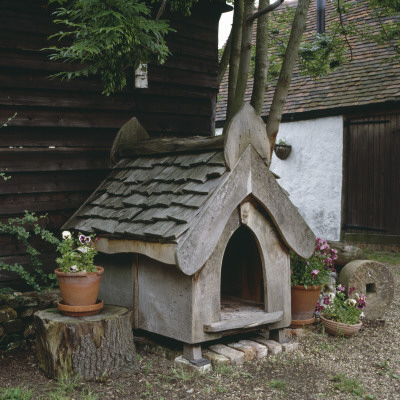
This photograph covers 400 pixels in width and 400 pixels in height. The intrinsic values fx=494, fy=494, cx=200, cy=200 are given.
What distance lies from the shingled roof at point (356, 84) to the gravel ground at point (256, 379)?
6847 mm

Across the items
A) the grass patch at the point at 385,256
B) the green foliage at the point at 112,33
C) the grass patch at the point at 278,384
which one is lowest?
the grass patch at the point at 278,384

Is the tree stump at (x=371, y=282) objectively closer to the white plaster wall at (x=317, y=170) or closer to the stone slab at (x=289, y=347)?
the stone slab at (x=289, y=347)

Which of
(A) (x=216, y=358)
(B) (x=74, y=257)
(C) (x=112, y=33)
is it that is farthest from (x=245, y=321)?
(C) (x=112, y=33)

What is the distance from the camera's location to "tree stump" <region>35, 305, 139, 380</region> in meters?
3.75

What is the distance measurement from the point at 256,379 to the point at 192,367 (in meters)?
0.51

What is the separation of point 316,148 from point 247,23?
598 centimetres

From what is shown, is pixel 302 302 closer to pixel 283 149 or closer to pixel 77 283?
pixel 77 283

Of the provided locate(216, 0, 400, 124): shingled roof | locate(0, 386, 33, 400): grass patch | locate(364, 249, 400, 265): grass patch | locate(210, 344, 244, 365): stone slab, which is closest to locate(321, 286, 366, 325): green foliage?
locate(210, 344, 244, 365): stone slab

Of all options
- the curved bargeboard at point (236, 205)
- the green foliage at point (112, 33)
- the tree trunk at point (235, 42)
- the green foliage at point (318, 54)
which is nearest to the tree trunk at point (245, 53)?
the tree trunk at point (235, 42)

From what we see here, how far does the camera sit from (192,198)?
3.98 metres

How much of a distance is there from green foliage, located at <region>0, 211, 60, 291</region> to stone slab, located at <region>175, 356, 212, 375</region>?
5.25 ft

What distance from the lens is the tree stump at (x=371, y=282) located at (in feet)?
18.1

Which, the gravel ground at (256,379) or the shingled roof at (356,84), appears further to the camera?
the shingled roof at (356,84)

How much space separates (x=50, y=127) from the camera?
17.3 feet
